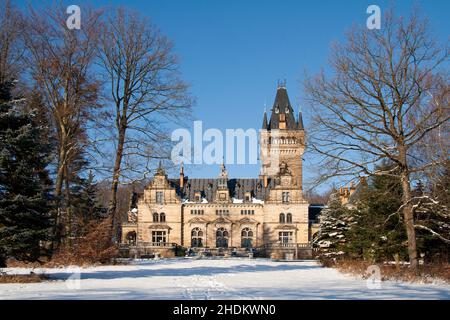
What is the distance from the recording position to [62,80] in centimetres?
2011

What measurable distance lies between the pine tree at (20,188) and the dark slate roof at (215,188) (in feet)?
137

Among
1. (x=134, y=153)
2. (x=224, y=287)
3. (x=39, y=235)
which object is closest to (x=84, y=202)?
(x=134, y=153)

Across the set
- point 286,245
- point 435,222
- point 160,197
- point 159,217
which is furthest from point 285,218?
point 435,222

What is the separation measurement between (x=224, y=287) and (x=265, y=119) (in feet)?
172

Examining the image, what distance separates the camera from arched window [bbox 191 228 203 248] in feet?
177

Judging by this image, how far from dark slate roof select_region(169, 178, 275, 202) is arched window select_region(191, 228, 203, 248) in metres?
3.53

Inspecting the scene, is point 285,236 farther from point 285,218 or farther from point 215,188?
point 215,188

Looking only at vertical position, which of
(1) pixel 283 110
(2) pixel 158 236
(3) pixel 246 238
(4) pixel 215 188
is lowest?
(3) pixel 246 238

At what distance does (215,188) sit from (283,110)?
1441cm

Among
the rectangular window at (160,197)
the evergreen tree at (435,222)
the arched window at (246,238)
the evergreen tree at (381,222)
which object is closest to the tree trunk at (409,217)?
the evergreen tree at (435,222)

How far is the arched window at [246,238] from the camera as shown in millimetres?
53344

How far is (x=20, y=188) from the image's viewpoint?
13.3 metres

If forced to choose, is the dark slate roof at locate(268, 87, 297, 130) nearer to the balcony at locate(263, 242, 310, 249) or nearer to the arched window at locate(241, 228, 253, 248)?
the arched window at locate(241, 228, 253, 248)
